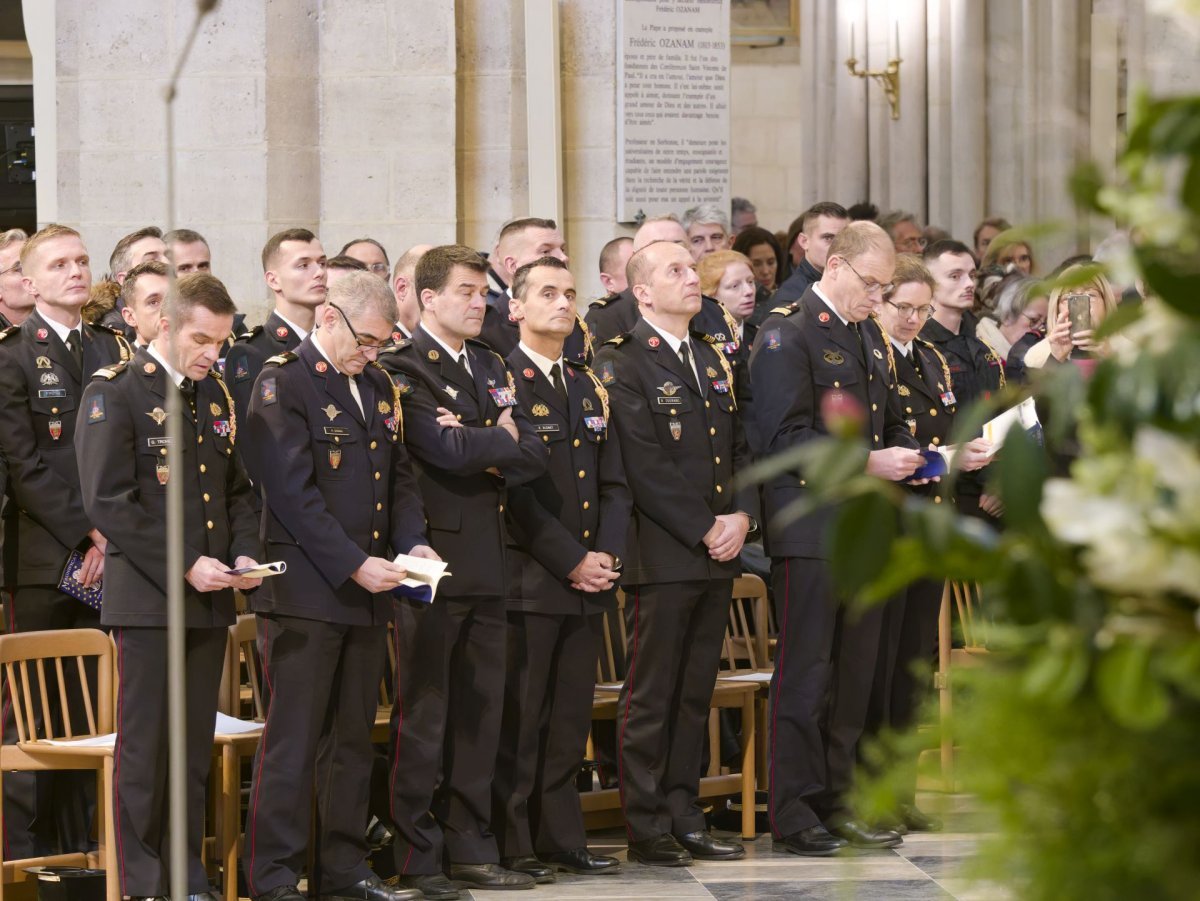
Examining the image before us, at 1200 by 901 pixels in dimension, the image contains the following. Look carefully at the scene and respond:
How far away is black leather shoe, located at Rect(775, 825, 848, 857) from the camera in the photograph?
5547 mm

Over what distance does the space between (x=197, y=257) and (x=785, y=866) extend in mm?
2595

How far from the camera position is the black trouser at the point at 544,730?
5.27 m

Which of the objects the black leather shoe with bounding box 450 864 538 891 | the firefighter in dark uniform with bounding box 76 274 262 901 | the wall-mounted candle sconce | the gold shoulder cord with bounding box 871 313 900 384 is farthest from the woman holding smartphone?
the wall-mounted candle sconce

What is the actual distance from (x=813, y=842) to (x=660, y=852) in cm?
47

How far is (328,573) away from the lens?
4703 mm

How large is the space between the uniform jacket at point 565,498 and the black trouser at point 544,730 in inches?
3.7

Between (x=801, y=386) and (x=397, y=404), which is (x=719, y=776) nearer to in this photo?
(x=801, y=386)

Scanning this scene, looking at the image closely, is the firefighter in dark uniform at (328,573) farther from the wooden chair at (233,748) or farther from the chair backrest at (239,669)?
the chair backrest at (239,669)

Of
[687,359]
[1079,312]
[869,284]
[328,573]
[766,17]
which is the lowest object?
[328,573]

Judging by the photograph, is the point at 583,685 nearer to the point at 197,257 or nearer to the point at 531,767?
the point at 531,767

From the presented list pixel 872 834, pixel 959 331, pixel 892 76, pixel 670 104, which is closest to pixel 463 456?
pixel 872 834

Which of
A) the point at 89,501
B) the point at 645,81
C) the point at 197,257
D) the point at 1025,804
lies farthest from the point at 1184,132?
the point at 645,81

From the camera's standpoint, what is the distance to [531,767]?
5.31 metres

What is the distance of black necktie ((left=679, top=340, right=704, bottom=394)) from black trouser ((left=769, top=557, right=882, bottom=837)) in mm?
587
